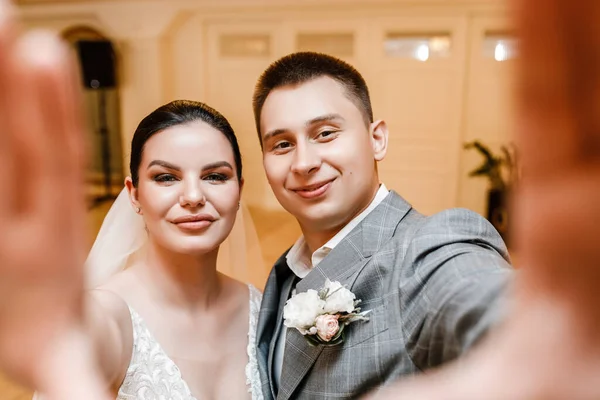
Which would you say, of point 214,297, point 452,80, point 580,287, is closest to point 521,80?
point 580,287

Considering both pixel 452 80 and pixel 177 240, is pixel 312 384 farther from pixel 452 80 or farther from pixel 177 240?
pixel 452 80

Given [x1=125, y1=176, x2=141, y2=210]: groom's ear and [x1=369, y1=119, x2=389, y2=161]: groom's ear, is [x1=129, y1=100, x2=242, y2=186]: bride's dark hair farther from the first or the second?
[x1=369, y1=119, x2=389, y2=161]: groom's ear

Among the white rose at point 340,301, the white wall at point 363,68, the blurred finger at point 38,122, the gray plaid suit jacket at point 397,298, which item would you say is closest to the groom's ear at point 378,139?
the gray plaid suit jacket at point 397,298

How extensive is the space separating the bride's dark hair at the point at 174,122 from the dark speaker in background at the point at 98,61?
13.2ft

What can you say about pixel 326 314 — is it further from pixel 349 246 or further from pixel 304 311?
pixel 349 246

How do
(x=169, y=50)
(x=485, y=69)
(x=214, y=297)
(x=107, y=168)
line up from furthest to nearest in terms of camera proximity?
(x=169, y=50), (x=107, y=168), (x=485, y=69), (x=214, y=297)

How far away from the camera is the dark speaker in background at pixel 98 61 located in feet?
15.7

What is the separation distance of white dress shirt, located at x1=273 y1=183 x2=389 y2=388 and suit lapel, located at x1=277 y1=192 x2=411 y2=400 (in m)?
0.04

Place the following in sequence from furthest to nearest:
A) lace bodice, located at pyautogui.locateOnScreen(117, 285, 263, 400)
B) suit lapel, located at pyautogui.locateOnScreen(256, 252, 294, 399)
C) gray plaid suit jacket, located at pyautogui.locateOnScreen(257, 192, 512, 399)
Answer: suit lapel, located at pyautogui.locateOnScreen(256, 252, 294, 399)
lace bodice, located at pyautogui.locateOnScreen(117, 285, 263, 400)
gray plaid suit jacket, located at pyautogui.locateOnScreen(257, 192, 512, 399)

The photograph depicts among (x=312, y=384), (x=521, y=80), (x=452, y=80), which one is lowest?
(x=312, y=384)

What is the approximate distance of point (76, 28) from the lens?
514cm

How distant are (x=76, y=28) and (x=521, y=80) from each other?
5715 mm

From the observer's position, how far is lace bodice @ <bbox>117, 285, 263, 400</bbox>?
1.05 metres

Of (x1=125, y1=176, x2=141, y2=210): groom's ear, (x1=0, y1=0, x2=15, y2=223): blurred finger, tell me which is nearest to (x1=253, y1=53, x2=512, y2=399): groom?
(x1=125, y1=176, x2=141, y2=210): groom's ear
